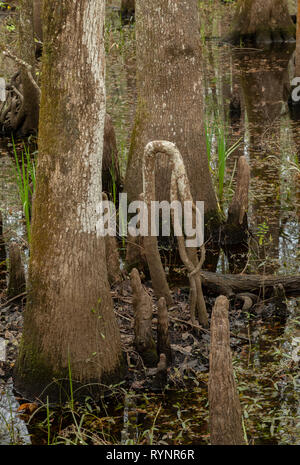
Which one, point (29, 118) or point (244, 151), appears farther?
point (29, 118)

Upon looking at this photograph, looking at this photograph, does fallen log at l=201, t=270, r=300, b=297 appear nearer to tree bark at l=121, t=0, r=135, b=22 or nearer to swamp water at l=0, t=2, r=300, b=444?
swamp water at l=0, t=2, r=300, b=444

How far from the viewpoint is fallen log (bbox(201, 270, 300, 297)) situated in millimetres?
6652

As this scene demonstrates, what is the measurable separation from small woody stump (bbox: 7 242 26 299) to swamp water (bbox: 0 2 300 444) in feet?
4.46

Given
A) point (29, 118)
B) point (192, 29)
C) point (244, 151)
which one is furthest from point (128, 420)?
point (29, 118)

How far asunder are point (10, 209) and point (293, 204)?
3.29 metres

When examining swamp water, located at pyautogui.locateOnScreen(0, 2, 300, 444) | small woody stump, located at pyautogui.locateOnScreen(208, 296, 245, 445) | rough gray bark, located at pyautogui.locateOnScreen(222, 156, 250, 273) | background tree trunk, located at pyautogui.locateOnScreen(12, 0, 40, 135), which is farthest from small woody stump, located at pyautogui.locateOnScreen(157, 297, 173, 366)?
background tree trunk, located at pyautogui.locateOnScreen(12, 0, 40, 135)

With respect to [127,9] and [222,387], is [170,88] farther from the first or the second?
[127,9]

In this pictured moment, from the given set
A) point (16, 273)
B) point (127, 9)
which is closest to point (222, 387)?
point (16, 273)

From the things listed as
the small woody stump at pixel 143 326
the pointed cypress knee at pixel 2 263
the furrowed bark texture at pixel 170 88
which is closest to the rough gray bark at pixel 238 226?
the furrowed bark texture at pixel 170 88

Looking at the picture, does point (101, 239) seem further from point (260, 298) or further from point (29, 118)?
point (29, 118)

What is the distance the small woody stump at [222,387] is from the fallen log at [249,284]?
2.49 m

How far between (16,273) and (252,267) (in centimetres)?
234

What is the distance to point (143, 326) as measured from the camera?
5598mm

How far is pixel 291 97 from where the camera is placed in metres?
12.7
